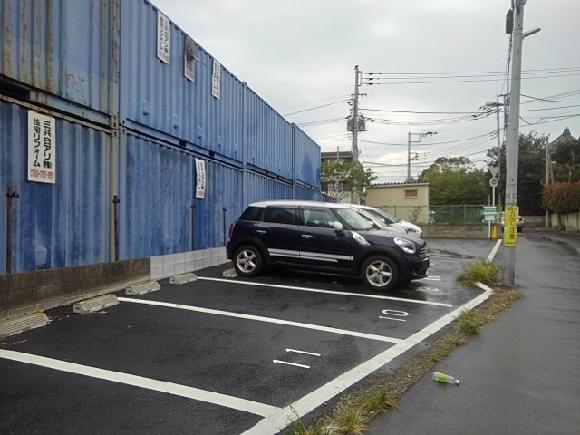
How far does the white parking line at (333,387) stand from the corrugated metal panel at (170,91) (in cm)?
586

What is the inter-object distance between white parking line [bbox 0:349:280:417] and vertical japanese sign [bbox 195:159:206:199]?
6440 millimetres

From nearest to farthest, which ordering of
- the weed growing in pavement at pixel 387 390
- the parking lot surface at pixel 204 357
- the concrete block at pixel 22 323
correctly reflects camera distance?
the weed growing in pavement at pixel 387 390, the parking lot surface at pixel 204 357, the concrete block at pixel 22 323

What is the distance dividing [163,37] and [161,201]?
3.21m

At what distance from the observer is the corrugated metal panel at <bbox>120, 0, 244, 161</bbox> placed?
848 cm

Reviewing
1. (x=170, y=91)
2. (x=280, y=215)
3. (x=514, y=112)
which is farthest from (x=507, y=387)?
(x=170, y=91)

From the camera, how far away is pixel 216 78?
11828 millimetres

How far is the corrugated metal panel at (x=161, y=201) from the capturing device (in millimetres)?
8477

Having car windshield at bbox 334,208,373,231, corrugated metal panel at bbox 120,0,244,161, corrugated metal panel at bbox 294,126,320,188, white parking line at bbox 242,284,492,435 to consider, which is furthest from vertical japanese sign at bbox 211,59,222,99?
corrugated metal panel at bbox 294,126,320,188

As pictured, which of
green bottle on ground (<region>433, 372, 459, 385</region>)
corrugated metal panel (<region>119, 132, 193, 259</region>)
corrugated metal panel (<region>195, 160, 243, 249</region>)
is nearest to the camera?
green bottle on ground (<region>433, 372, 459, 385</region>)

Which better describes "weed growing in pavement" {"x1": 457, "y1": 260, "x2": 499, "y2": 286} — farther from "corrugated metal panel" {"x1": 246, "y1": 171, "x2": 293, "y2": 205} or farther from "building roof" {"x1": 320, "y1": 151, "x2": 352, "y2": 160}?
"building roof" {"x1": 320, "y1": 151, "x2": 352, "y2": 160}

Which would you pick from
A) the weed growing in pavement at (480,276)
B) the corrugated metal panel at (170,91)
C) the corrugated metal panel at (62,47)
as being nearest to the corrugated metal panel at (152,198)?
the corrugated metal panel at (170,91)

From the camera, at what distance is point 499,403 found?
3941 millimetres

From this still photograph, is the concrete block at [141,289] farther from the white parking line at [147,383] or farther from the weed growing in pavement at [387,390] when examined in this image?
the weed growing in pavement at [387,390]

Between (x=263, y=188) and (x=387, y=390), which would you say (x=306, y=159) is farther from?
(x=387, y=390)
